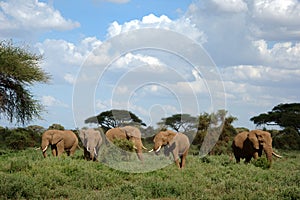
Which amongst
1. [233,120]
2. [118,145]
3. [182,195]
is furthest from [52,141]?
[233,120]

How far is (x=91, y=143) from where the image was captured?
22609mm

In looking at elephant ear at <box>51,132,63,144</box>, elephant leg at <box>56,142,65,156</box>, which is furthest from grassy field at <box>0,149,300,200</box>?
elephant leg at <box>56,142,65,156</box>

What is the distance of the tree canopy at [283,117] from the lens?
47.4m

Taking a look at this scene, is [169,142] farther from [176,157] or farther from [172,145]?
[176,157]

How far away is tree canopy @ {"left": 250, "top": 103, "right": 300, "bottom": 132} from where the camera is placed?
47.4 m

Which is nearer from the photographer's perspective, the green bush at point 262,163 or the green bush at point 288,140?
the green bush at point 262,163

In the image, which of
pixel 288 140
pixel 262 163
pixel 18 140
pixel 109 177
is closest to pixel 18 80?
pixel 109 177

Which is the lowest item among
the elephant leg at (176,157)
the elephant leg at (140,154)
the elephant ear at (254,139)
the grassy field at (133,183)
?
the grassy field at (133,183)

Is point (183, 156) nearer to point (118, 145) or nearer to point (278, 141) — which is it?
point (118, 145)

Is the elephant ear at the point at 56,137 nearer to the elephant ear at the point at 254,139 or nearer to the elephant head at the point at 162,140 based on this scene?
the elephant head at the point at 162,140

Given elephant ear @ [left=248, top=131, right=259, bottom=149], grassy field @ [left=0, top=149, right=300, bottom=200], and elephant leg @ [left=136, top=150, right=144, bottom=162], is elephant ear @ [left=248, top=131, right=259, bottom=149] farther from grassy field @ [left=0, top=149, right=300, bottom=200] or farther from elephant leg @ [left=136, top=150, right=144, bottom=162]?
elephant leg @ [left=136, top=150, right=144, bottom=162]

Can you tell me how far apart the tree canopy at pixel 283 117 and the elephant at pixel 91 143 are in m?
28.4

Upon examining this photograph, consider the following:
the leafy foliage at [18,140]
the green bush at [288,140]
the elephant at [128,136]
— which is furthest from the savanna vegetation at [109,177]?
the green bush at [288,140]

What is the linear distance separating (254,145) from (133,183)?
9.00 m
